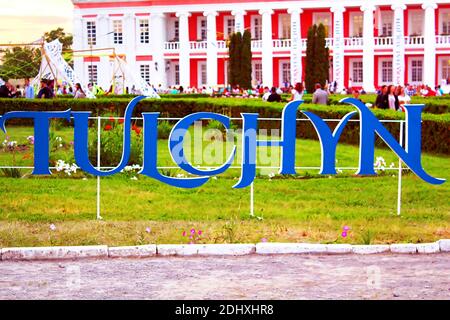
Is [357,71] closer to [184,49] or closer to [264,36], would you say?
[264,36]

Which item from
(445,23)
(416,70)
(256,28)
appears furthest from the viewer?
(256,28)

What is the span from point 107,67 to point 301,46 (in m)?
13.4

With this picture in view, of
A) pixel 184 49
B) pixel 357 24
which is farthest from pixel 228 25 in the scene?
pixel 357 24

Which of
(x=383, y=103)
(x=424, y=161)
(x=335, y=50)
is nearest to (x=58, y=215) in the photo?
(x=424, y=161)

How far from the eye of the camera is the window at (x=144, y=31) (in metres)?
70.1

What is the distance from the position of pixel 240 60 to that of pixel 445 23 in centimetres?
1997

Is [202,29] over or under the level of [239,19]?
under

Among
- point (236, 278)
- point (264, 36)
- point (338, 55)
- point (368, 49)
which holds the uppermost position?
point (264, 36)

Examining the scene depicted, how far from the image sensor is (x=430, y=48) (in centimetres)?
6406

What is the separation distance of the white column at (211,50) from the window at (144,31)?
4.14 m

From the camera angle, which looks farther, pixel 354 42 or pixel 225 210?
pixel 354 42

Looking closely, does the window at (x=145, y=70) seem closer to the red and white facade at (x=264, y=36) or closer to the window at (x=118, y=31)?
the red and white facade at (x=264, y=36)

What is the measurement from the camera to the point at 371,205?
13859 millimetres

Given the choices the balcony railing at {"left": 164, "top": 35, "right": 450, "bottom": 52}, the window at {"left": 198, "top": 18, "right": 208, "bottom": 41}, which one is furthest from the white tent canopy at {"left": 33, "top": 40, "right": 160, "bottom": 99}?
the window at {"left": 198, "top": 18, "right": 208, "bottom": 41}
